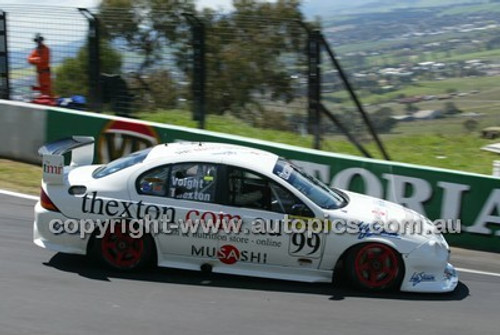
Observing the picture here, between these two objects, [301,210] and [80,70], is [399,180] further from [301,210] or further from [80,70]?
[80,70]

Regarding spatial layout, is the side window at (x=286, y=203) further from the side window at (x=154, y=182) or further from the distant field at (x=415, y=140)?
the distant field at (x=415, y=140)

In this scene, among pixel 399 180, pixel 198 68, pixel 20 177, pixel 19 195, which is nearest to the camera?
pixel 399 180

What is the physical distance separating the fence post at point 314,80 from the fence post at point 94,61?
4073mm

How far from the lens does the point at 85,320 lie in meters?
6.61

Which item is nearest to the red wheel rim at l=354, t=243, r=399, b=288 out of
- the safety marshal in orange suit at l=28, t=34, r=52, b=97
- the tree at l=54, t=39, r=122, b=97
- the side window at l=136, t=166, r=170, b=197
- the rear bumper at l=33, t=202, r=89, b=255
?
the side window at l=136, t=166, r=170, b=197

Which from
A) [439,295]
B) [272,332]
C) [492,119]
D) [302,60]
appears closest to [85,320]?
[272,332]

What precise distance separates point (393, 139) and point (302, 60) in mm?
3717

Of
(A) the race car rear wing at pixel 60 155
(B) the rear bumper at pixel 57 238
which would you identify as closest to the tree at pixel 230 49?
(A) the race car rear wing at pixel 60 155

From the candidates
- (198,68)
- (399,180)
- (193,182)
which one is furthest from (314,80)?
(193,182)

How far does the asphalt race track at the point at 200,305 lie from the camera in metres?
6.64

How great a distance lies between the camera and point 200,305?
7.18m

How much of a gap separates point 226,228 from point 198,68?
629 centimetres

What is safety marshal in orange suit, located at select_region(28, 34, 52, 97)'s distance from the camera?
14.4m

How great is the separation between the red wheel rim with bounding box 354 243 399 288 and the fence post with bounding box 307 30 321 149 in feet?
17.7
